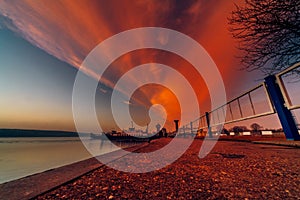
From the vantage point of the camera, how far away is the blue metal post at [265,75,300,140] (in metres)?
2.91

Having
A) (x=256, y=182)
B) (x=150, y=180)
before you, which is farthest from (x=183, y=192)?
(x=256, y=182)

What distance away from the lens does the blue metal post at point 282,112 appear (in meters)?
2.91

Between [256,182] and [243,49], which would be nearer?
[256,182]

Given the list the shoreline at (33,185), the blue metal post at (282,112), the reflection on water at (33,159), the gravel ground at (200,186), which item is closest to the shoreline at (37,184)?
the shoreline at (33,185)

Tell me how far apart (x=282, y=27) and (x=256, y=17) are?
0.66 metres

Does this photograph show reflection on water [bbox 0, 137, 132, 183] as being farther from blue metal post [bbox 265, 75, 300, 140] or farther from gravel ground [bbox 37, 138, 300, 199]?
blue metal post [bbox 265, 75, 300, 140]

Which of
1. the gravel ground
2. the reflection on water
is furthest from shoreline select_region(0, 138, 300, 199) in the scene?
the reflection on water

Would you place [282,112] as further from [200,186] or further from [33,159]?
[33,159]

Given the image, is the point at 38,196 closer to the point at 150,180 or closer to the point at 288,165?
the point at 150,180

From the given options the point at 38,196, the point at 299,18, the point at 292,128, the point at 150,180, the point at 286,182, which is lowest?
Answer: the point at 38,196

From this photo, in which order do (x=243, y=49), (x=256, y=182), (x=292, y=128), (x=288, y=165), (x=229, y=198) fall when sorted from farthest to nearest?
(x=243, y=49)
(x=292, y=128)
(x=288, y=165)
(x=256, y=182)
(x=229, y=198)

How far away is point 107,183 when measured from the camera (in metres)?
1.66

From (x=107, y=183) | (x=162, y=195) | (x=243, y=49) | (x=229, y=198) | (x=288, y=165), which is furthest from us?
(x=243, y=49)

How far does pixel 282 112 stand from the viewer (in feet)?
9.67
